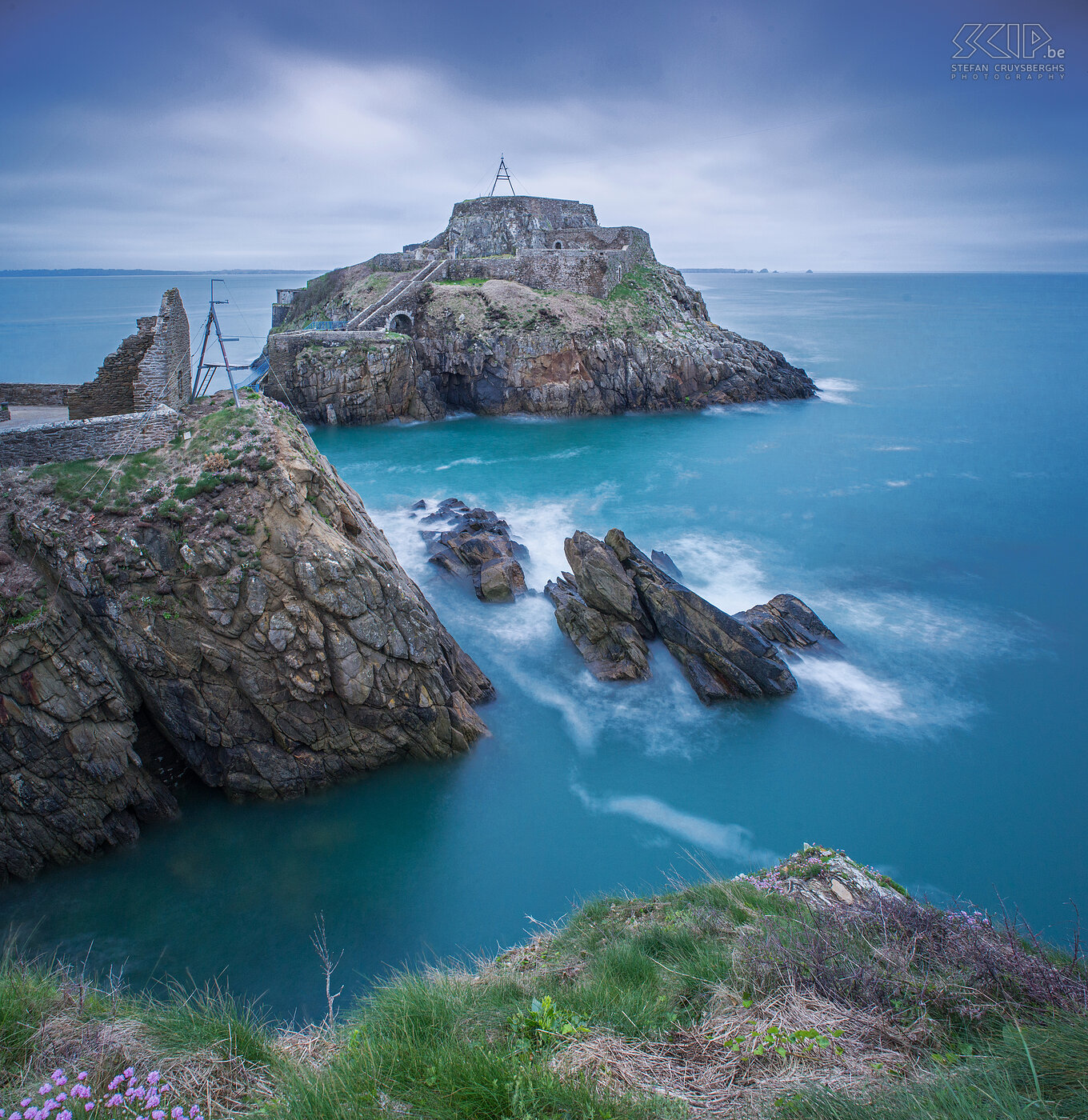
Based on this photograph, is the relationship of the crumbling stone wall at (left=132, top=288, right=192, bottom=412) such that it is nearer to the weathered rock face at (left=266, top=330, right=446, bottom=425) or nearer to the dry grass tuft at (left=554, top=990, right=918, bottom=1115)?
the dry grass tuft at (left=554, top=990, right=918, bottom=1115)

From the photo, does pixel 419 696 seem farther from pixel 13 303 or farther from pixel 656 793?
pixel 13 303

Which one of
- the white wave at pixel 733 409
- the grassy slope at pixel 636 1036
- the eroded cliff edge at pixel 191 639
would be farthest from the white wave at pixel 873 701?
the white wave at pixel 733 409

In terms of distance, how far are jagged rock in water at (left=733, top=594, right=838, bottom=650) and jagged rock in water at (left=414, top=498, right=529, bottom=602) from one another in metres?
7.08

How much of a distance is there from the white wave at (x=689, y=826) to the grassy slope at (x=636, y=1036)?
603cm

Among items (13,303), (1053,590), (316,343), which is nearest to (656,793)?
(1053,590)

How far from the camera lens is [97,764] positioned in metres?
10.4

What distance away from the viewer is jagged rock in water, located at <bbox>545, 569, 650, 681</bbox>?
16.2m

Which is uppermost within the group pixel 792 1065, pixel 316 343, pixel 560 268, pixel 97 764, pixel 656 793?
pixel 560 268

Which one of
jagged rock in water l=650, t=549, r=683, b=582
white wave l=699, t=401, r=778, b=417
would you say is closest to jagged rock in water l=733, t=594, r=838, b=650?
jagged rock in water l=650, t=549, r=683, b=582

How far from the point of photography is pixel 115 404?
45.7 feet

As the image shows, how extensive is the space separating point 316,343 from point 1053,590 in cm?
3781

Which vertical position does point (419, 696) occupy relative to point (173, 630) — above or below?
below

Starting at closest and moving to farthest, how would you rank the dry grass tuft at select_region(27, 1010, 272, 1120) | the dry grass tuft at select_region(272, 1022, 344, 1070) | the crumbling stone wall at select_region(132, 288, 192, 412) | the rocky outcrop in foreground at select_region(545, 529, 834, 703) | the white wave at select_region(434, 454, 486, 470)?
the dry grass tuft at select_region(27, 1010, 272, 1120) → the dry grass tuft at select_region(272, 1022, 344, 1070) → the crumbling stone wall at select_region(132, 288, 192, 412) → the rocky outcrop in foreground at select_region(545, 529, 834, 703) → the white wave at select_region(434, 454, 486, 470)

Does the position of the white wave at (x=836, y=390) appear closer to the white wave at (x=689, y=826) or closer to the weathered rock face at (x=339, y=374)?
the weathered rock face at (x=339, y=374)
